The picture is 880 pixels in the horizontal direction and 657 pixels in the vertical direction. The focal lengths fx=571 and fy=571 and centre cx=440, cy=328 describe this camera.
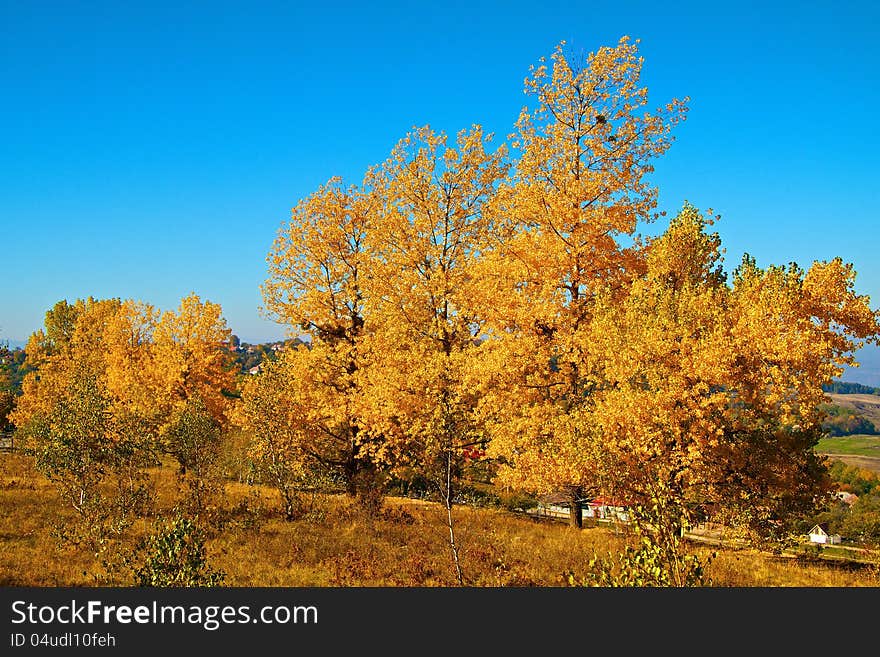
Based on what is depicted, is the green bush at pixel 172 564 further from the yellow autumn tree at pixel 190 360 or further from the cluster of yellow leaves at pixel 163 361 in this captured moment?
the yellow autumn tree at pixel 190 360

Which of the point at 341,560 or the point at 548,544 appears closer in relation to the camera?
the point at 341,560

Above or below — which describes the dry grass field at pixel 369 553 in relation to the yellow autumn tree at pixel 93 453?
below

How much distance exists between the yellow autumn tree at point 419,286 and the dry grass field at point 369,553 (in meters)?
2.59

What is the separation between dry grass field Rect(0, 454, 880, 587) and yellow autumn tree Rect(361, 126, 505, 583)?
8.51ft

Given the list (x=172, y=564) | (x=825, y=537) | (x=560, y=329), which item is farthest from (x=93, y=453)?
(x=825, y=537)

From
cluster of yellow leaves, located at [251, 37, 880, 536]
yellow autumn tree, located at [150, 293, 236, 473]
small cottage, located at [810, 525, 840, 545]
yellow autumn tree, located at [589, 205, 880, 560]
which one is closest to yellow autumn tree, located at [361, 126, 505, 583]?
cluster of yellow leaves, located at [251, 37, 880, 536]

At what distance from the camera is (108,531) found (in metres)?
16.7

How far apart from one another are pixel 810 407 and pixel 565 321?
6742mm

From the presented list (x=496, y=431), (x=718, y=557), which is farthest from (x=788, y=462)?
(x=496, y=431)

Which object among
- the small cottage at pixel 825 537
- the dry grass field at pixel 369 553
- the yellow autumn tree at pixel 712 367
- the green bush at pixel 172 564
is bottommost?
the small cottage at pixel 825 537

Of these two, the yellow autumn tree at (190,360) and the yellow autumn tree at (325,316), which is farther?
the yellow autumn tree at (190,360)

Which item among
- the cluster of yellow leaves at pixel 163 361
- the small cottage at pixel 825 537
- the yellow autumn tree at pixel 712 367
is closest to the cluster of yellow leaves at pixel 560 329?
the yellow autumn tree at pixel 712 367

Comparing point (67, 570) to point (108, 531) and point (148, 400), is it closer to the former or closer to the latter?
point (108, 531)

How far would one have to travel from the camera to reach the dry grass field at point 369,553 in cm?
1356
